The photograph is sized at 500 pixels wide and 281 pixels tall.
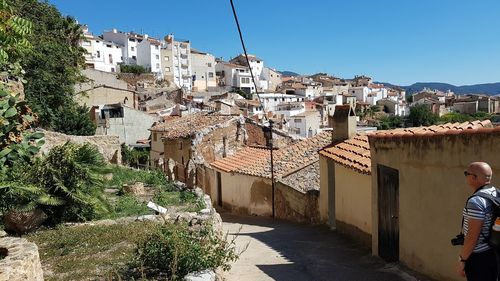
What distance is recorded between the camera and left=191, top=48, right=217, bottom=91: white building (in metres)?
107

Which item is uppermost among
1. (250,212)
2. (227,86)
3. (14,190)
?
(227,86)

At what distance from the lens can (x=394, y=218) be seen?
8852mm

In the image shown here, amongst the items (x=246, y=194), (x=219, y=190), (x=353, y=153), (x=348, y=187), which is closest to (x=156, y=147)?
(x=219, y=190)

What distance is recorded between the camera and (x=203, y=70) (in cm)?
10925

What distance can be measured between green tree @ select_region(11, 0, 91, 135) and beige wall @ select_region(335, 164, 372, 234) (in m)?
22.6

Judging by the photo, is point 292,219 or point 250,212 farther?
point 250,212

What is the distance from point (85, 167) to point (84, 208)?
1.08 m

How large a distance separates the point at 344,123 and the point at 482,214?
10.2 m

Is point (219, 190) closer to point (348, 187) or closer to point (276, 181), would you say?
point (276, 181)

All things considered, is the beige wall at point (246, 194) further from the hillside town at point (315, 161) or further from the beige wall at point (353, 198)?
the beige wall at point (353, 198)

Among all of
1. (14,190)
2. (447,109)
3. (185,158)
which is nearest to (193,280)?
(14,190)

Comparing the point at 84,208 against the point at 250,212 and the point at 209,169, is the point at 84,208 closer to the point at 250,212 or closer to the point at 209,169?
the point at 250,212

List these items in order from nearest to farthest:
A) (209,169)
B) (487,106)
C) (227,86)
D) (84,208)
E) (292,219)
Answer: (84,208) → (292,219) → (209,169) → (227,86) → (487,106)

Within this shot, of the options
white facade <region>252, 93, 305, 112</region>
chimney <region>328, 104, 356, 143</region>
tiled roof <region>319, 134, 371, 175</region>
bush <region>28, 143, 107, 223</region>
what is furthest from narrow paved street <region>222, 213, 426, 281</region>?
white facade <region>252, 93, 305, 112</region>
